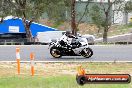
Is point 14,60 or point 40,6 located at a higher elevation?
point 40,6

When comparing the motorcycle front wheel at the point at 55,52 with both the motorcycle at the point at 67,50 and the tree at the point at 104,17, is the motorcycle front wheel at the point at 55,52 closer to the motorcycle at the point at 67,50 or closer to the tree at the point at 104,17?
the motorcycle at the point at 67,50

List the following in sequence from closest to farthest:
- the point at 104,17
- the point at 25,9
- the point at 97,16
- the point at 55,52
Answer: the point at 55,52 → the point at 25,9 → the point at 97,16 → the point at 104,17

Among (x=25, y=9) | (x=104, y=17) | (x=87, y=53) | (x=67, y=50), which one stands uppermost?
(x=25, y=9)

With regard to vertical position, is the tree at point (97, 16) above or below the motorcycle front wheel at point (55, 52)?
above

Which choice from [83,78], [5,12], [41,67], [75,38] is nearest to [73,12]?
[5,12]

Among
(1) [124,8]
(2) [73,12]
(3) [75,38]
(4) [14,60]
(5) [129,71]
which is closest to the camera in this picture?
(5) [129,71]

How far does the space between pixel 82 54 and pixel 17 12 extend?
77.5ft

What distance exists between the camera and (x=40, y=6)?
151ft

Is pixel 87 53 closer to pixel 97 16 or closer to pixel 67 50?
pixel 67 50

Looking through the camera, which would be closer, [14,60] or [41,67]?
[41,67]

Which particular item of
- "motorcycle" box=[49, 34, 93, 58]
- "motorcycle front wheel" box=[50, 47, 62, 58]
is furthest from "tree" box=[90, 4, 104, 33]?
"motorcycle front wheel" box=[50, 47, 62, 58]

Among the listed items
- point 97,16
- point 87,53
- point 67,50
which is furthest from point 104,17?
point 67,50

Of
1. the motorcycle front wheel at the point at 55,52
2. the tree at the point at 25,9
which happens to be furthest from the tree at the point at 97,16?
the motorcycle front wheel at the point at 55,52

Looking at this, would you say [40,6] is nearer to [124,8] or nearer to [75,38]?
[124,8]
